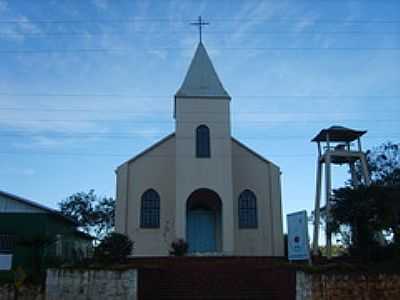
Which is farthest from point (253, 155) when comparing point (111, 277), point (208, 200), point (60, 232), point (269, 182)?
point (111, 277)

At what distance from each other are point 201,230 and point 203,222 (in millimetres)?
454

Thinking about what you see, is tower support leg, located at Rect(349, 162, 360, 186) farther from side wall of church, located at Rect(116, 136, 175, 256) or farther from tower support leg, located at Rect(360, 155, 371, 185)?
side wall of church, located at Rect(116, 136, 175, 256)

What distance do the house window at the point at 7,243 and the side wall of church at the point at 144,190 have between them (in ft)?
17.1

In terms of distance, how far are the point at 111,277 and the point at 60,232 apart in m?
10.1

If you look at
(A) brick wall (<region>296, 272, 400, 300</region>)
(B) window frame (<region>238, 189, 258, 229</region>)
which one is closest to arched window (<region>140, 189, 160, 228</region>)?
(B) window frame (<region>238, 189, 258, 229</region>)

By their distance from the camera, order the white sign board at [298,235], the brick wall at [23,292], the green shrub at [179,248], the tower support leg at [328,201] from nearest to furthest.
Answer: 1. the white sign board at [298,235]
2. the brick wall at [23,292]
3. the tower support leg at [328,201]
4. the green shrub at [179,248]

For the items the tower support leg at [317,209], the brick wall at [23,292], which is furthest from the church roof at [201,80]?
the brick wall at [23,292]

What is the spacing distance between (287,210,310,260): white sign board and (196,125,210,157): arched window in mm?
8833

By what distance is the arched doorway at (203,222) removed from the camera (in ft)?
78.8

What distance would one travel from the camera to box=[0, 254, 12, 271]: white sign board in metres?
19.3

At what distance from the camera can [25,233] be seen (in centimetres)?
2002

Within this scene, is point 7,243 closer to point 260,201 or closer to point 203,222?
point 203,222

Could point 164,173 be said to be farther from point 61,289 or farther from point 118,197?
point 61,289

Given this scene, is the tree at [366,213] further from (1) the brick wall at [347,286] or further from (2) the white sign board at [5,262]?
(2) the white sign board at [5,262]
